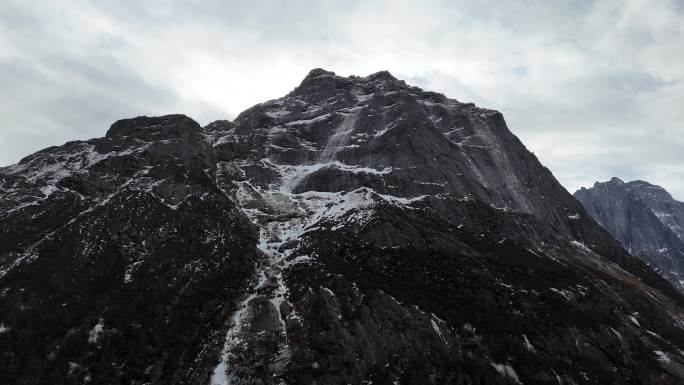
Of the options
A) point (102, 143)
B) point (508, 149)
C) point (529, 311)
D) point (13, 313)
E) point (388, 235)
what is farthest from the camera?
point (508, 149)

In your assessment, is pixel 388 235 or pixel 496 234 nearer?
pixel 388 235

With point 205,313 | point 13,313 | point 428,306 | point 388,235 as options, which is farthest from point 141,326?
point 388,235

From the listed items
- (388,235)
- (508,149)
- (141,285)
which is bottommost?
(141,285)

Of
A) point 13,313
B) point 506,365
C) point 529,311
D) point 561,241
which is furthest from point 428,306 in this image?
point 561,241

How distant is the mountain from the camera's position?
6606 cm

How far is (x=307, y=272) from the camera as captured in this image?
8619 centimetres

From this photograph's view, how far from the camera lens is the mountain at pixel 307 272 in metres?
66.1

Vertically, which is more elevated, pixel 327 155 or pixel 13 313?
pixel 327 155

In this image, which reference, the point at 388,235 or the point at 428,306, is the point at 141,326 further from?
the point at 388,235

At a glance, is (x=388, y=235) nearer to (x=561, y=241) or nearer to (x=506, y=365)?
(x=506, y=365)

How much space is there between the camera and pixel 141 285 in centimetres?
7862

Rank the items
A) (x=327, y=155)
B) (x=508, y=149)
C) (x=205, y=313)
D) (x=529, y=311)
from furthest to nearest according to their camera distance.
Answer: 1. (x=508, y=149)
2. (x=327, y=155)
3. (x=529, y=311)
4. (x=205, y=313)

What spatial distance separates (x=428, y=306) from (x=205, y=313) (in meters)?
Answer: 39.6

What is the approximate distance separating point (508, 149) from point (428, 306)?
113m
